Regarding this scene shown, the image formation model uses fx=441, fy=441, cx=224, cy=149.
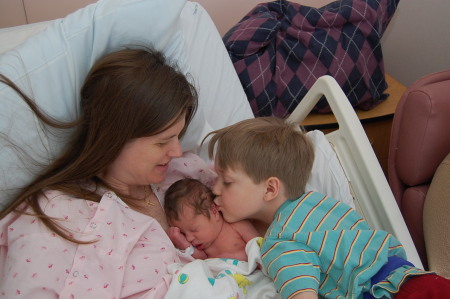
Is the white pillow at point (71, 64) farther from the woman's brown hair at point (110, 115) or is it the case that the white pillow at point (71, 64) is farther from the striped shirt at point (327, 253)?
the striped shirt at point (327, 253)

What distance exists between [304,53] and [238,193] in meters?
1.17

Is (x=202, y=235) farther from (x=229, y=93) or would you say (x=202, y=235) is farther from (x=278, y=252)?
(x=229, y=93)

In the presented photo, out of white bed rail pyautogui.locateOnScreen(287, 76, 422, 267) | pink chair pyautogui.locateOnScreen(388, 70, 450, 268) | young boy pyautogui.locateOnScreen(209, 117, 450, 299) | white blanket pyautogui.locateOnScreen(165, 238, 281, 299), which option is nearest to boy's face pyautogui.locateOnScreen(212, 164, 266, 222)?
young boy pyautogui.locateOnScreen(209, 117, 450, 299)

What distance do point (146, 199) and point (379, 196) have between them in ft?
2.59

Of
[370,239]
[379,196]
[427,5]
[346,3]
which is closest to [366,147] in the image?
[379,196]

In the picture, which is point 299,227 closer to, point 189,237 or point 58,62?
point 189,237

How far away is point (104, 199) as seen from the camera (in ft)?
4.24

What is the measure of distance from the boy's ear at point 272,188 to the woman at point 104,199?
0.31m

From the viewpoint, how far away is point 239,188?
144 centimetres

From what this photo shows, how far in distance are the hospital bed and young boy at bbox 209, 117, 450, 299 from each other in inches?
5.8

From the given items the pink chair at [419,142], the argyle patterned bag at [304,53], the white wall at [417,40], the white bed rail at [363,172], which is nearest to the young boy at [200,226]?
the white bed rail at [363,172]

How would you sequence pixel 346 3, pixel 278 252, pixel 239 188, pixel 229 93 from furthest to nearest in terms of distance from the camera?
pixel 346 3
pixel 229 93
pixel 239 188
pixel 278 252

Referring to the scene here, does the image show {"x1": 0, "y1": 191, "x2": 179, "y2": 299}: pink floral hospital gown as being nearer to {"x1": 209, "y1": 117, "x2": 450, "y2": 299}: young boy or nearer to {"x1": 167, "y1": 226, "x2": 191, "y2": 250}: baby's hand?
{"x1": 167, "y1": 226, "x2": 191, "y2": 250}: baby's hand

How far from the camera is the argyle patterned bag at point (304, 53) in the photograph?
91.8 inches
